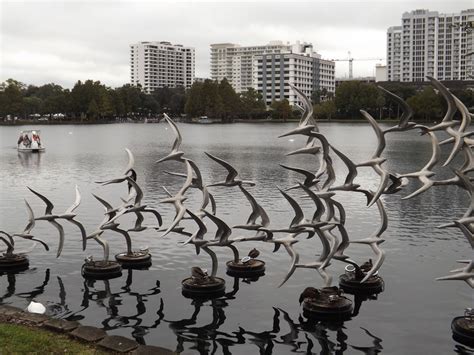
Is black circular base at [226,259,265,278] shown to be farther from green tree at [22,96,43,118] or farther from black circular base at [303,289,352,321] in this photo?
green tree at [22,96,43,118]

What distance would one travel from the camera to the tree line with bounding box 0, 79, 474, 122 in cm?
12275

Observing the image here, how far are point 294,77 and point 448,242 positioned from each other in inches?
6762

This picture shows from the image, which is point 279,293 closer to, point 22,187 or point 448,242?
point 448,242

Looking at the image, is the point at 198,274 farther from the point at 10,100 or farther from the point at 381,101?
the point at 10,100

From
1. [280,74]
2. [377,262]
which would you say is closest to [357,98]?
[280,74]

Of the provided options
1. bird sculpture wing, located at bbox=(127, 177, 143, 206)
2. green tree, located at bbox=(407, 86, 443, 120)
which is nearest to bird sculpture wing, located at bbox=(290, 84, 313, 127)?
bird sculpture wing, located at bbox=(127, 177, 143, 206)

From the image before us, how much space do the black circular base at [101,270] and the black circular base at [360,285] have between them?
5.55m

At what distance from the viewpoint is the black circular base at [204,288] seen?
14062 millimetres

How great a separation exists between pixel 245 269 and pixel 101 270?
3.57m

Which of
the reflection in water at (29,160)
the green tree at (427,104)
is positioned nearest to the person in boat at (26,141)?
the reflection in water at (29,160)

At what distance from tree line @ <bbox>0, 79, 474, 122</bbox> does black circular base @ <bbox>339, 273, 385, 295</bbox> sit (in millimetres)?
101952

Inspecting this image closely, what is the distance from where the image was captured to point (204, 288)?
1407cm

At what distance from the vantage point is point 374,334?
39.5ft

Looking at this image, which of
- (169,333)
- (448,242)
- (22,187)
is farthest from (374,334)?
(22,187)
